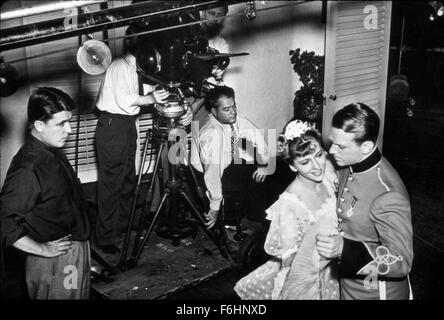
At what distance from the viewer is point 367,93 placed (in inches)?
266

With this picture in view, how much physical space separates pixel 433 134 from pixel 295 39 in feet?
11.0

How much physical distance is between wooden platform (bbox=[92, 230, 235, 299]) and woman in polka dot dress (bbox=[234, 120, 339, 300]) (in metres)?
1.21

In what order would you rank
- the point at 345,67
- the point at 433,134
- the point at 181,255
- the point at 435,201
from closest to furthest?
the point at 181,255
the point at 435,201
the point at 345,67
the point at 433,134

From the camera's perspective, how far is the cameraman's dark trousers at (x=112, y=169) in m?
4.52

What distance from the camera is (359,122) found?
2896mm

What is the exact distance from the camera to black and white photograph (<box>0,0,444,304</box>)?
2914 mm

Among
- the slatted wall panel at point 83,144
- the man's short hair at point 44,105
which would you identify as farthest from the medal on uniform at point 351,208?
the slatted wall panel at point 83,144

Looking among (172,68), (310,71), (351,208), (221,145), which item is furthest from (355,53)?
(351,208)

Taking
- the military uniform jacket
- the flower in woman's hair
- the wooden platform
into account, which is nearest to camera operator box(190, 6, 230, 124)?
the wooden platform

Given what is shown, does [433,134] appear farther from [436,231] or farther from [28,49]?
[28,49]

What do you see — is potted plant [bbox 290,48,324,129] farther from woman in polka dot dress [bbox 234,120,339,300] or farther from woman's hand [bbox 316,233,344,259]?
woman's hand [bbox 316,233,344,259]

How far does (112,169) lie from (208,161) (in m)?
0.94
